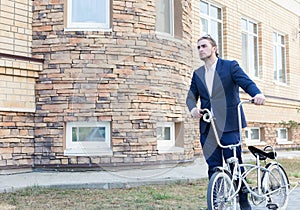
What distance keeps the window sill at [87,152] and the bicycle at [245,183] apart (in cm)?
339

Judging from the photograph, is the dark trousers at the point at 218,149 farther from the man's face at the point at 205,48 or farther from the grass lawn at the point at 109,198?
the grass lawn at the point at 109,198

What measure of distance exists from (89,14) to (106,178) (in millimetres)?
3071

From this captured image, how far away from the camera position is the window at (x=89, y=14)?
7332mm

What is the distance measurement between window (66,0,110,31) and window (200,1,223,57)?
3972 mm

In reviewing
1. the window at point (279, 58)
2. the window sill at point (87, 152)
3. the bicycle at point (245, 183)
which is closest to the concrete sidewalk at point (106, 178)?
the window sill at point (87, 152)

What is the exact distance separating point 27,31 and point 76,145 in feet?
7.19

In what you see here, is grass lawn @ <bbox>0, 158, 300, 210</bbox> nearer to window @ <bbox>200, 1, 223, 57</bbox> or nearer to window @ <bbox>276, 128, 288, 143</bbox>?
window @ <bbox>200, 1, 223, 57</bbox>

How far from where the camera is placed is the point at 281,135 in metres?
14.6

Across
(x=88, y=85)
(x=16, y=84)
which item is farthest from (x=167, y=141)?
(x=16, y=84)

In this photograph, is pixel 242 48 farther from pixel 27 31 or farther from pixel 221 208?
pixel 221 208

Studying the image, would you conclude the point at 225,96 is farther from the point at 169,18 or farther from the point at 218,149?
the point at 169,18

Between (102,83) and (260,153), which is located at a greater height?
(102,83)

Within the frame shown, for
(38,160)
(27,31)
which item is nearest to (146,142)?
(38,160)

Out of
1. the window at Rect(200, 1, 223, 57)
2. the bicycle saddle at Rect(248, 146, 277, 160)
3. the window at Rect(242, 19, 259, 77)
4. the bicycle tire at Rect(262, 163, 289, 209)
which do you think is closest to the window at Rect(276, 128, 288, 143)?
the window at Rect(242, 19, 259, 77)
